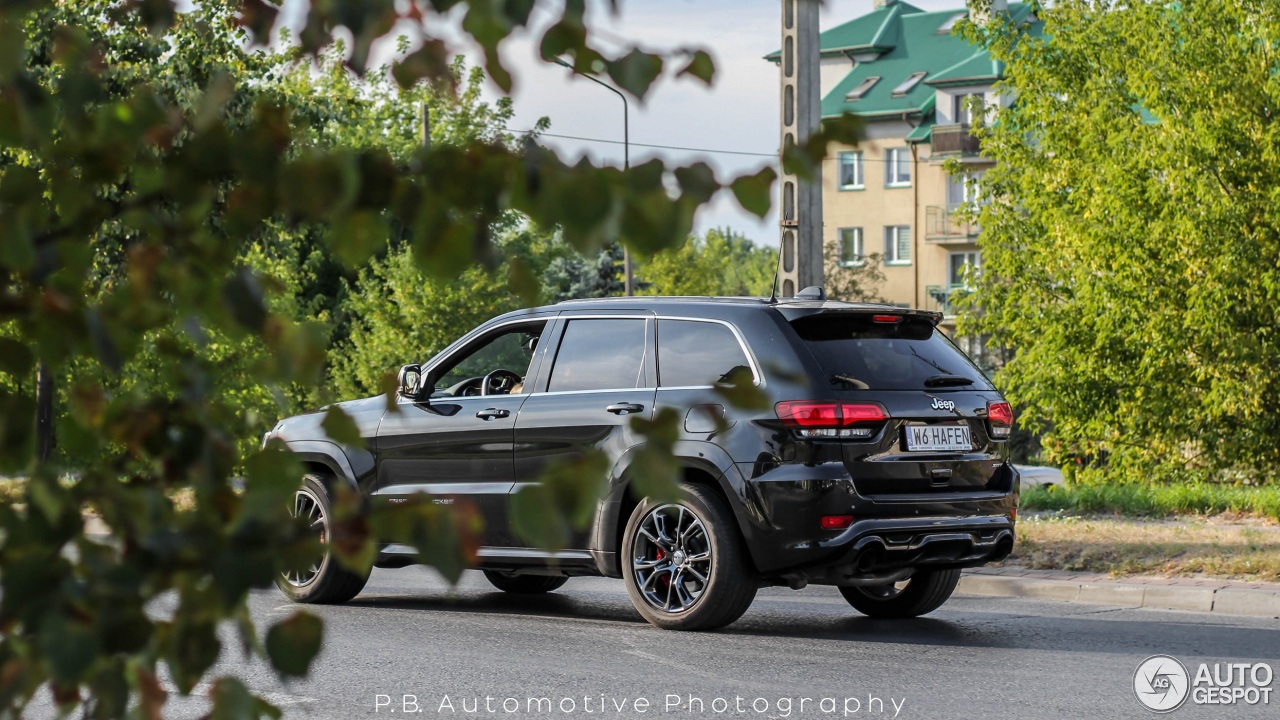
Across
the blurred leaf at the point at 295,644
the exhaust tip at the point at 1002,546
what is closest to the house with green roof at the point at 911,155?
the exhaust tip at the point at 1002,546

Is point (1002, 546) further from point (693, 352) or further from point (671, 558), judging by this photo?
point (693, 352)

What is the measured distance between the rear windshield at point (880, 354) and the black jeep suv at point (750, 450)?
11mm

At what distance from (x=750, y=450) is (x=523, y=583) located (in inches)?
124

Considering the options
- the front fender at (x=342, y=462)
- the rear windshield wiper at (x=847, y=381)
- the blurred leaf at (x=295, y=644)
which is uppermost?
the blurred leaf at (x=295, y=644)

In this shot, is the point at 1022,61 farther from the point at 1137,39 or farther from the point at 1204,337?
the point at 1204,337

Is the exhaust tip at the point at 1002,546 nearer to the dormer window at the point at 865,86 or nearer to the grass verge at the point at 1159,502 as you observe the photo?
the grass verge at the point at 1159,502

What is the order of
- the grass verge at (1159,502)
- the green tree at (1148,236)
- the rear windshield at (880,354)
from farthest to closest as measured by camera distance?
the green tree at (1148,236)
the grass verge at (1159,502)
the rear windshield at (880,354)

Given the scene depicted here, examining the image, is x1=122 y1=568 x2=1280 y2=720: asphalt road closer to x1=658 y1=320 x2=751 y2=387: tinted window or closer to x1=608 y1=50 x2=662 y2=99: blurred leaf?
x1=658 y1=320 x2=751 y2=387: tinted window

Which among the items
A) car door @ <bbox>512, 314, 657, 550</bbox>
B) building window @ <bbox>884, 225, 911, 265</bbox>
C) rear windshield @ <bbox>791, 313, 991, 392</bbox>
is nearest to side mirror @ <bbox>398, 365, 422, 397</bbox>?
car door @ <bbox>512, 314, 657, 550</bbox>

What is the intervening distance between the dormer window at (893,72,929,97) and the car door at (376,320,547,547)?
6093 cm

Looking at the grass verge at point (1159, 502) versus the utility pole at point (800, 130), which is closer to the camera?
the utility pole at point (800, 130)

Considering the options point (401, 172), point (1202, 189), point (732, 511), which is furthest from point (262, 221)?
point (1202, 189)

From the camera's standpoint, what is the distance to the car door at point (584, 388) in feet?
28.6

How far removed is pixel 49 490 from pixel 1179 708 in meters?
5.75
